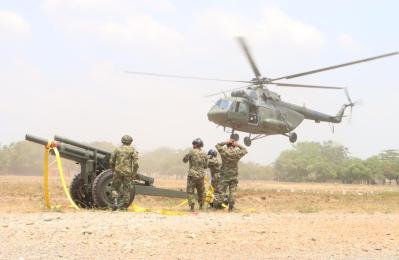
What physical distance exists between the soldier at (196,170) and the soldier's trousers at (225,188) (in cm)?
46

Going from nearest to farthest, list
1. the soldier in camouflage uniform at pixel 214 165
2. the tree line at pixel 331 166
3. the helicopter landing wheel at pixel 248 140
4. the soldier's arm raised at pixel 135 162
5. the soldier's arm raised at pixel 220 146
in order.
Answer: the soldier's arm raised at pixel 135 162, the soldier's arm raised at pixel 220 146, the soldier in camouflage uniform at pixel 214 165, the helicopter landing wheel at pixel 248 140, the tree line at pixel 331 166

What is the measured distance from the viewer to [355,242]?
321 inches

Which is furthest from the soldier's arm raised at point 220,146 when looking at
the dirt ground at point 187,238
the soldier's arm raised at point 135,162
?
the dirt ground at point 187,238

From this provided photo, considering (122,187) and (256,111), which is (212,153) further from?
(256,111)

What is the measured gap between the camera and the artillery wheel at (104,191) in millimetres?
11734

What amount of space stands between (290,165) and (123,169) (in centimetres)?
10367

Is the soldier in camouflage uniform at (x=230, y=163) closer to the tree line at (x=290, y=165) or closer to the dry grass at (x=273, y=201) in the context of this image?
the dry grass at (x=273, y=201)

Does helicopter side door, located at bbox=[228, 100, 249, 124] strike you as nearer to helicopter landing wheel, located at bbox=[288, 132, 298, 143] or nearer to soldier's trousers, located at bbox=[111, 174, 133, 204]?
helicopter landing wheel, located at bbox=[288, 132, 298, 143]

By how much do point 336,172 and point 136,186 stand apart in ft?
302

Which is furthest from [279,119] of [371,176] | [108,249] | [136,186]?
[371,176]

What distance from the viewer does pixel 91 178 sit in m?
12.5

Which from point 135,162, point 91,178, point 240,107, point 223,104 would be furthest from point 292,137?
point 135,162

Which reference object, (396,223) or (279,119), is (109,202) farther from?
(279,119)

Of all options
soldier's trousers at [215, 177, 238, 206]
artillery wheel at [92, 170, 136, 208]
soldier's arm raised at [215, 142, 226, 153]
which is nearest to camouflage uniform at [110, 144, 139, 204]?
artillery wheel at [92, 170, 136, 208]
